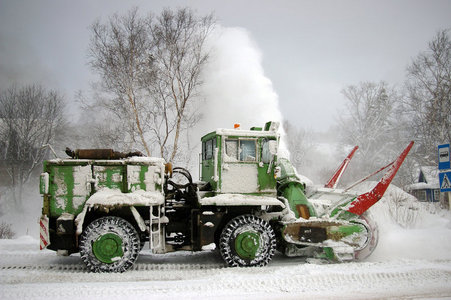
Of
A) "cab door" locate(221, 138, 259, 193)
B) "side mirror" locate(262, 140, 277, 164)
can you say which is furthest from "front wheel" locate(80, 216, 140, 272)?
"side mirror" locate(262, 140, 277, 164)

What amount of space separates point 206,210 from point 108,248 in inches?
80.7

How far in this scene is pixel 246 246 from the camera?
6941 mm

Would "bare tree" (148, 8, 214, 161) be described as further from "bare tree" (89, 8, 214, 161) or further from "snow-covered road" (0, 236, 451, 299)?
"snow-covered road" (0, 236, 451, 299)

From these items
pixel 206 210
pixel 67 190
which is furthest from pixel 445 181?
pixel 67 190

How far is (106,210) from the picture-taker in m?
6.52

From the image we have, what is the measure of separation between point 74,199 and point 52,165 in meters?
0.78

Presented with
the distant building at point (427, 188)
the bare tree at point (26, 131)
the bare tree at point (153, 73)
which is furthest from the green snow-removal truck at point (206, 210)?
the distant building at point (427, 188)

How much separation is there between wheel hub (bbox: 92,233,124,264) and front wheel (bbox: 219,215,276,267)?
6.55 feet

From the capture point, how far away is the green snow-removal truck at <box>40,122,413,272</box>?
6.55 metres

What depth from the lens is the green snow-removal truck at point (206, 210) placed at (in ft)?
21.5

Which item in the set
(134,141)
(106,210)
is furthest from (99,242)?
(134,141)

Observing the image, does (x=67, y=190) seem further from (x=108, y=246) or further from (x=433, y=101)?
(x=433, y=101)

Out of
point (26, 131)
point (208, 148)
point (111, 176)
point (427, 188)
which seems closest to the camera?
point (111, 176)

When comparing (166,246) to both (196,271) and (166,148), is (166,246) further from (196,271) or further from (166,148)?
(166,148)
